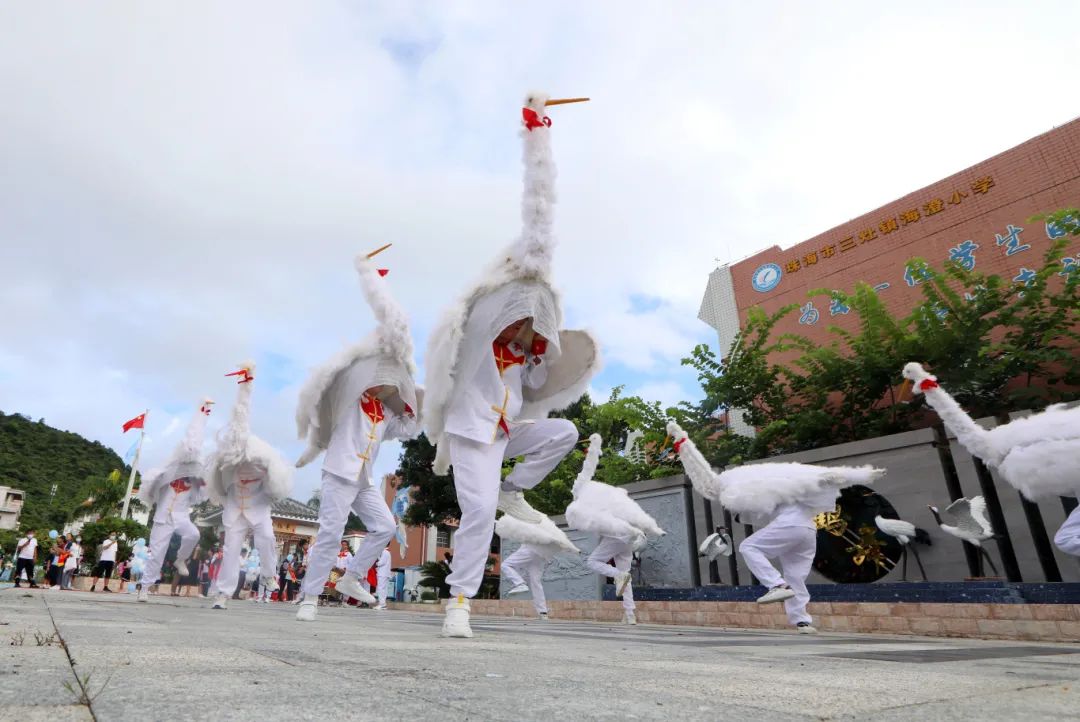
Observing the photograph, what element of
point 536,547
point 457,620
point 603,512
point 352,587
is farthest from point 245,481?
point 457,620

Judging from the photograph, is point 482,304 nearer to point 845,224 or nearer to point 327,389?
point 327,389

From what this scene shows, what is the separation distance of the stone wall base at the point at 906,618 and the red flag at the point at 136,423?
65.1 feet

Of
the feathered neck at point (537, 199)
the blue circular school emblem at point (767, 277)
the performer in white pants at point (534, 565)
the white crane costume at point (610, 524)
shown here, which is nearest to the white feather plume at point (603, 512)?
the white crane costume at point (610, 524)

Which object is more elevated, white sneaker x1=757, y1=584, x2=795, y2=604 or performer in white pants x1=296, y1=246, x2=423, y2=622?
performer in white pants x1=296, y1=246, x2=423, y2=622

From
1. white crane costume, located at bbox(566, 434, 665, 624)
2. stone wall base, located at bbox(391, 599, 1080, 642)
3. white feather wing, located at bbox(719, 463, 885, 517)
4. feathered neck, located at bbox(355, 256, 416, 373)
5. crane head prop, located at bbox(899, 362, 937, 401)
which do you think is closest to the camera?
stone wall base, located at bbox(391, 599, 1080, 642)

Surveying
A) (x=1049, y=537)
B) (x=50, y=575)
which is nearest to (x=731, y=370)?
(x=1049, y=537)

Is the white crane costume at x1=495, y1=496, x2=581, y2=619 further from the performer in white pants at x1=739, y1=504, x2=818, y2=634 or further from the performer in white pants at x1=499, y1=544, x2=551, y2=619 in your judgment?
the performer in white pants at x1=739, y1=504, x2=818, y2=634

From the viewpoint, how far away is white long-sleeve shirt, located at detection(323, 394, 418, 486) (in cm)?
564

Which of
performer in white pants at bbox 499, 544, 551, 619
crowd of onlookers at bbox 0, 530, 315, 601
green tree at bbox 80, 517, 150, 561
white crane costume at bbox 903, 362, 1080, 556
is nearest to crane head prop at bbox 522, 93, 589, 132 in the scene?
white crane costume at bbox 903, 362, 1080, 556

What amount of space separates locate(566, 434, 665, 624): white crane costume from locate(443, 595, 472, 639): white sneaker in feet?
17.7

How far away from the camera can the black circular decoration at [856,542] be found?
30.8ft

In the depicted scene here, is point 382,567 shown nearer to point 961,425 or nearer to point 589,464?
point 589,464

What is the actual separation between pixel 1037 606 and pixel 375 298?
6.59 meters

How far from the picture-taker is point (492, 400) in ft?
13.3
